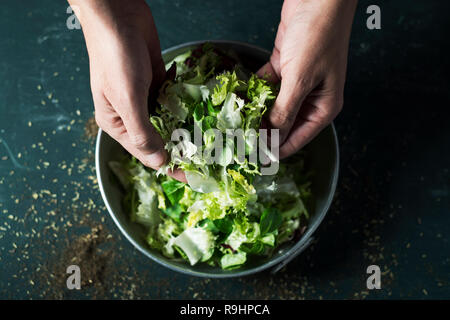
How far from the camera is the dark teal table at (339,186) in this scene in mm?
1552

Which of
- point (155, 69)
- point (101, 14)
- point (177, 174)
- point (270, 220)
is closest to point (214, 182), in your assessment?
point (177, 174)

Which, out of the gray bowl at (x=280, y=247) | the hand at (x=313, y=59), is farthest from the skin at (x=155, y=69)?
the gray bowl at (x=280, y=247)

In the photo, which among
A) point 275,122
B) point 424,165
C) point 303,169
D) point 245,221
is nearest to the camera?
point 275,122

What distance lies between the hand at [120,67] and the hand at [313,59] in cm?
33

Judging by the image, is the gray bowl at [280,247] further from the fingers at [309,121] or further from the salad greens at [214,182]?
the fingers at [309,121]

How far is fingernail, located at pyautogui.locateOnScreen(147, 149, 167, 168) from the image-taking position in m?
1.14

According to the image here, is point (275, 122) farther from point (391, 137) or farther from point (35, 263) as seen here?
point (35, 263)

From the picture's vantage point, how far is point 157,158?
115 cm

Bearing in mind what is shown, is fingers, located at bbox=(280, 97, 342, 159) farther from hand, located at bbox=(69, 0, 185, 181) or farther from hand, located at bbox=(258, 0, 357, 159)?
hand, located at bbox=(69, 0, 185, 181)

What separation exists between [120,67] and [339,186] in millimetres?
927

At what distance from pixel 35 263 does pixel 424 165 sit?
56.4 inches

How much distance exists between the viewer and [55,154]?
5.17ft

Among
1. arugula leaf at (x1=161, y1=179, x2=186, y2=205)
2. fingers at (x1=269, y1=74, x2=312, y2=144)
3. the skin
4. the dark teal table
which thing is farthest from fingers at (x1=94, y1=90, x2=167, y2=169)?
the dark teal table

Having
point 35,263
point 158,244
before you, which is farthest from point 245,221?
point 35,263
